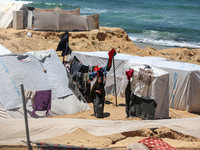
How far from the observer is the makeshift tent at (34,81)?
760 cm

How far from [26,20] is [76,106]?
1076 centimetres

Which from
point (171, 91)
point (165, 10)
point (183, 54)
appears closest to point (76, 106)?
point (171, 91)

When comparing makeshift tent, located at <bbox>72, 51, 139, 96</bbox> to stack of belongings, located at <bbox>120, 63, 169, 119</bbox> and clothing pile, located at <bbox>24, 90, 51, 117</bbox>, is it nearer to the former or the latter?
stack of belongings, located at <bbox>120, 63, 169, 119</bbox>

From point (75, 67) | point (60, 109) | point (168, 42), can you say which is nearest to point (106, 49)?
point (75, 67)

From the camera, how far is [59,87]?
8.82 meters

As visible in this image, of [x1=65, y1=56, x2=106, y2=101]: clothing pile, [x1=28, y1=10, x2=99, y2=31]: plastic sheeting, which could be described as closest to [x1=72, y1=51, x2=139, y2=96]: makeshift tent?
[x1=65, y1=56, x2=106, y2=101]: clothing pile

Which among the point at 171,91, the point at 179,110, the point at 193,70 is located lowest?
the point at 179,110

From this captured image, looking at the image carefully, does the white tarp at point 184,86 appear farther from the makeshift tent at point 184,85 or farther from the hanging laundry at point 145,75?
the hanging laundry at point 145,75

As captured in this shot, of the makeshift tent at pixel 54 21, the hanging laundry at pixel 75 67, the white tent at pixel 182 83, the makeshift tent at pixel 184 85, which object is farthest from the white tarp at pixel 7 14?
the makeshift tent at pixel 184 85

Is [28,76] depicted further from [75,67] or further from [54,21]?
[54,21]

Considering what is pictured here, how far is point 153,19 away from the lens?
39.8 m

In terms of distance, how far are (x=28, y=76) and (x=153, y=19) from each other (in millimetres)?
34053

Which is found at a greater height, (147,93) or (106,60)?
(106,60)

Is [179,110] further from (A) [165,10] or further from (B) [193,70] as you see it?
(A) [165,10]
